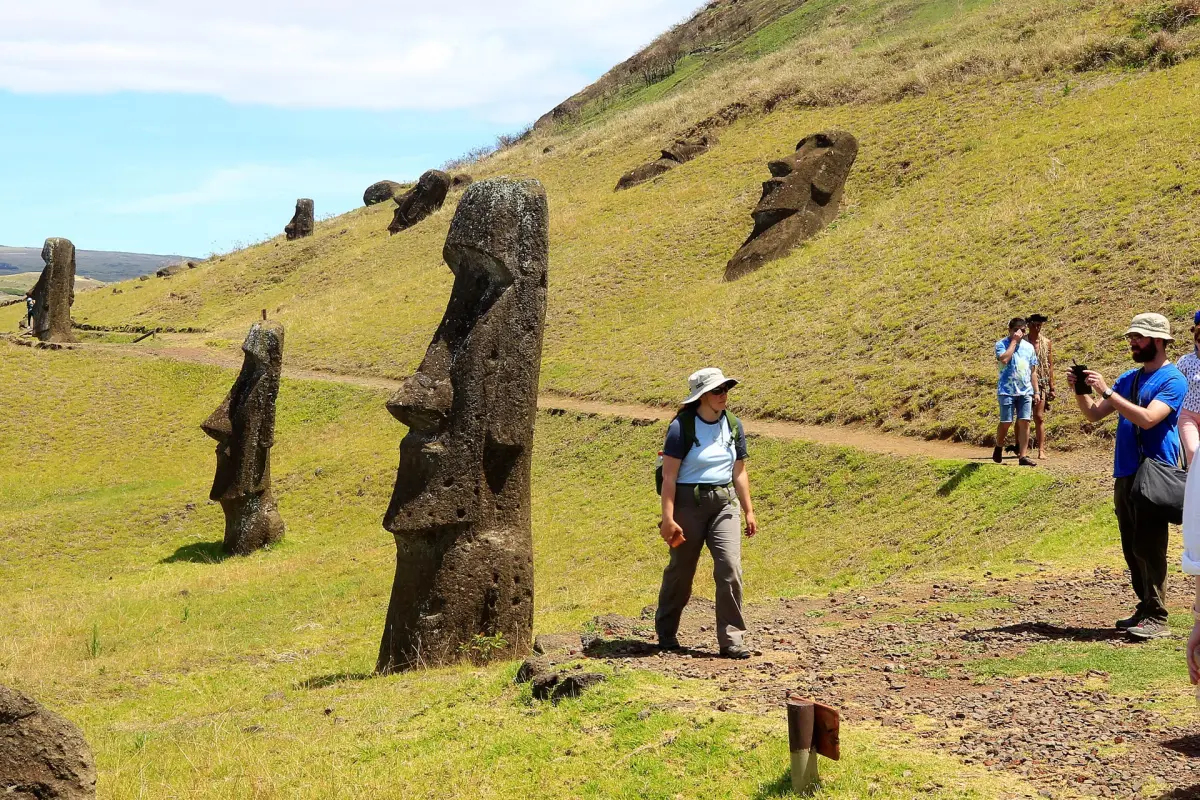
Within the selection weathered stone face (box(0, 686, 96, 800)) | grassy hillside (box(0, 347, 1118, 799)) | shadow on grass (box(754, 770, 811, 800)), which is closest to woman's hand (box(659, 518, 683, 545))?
grassy hillside (box(0, 347, 1118, 799))

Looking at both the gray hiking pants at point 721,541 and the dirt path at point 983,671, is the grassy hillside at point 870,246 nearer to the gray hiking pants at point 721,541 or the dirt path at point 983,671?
the dirt path at point 983,671

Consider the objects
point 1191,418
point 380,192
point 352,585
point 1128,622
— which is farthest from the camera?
point 380,192

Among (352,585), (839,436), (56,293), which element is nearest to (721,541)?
(352,585)

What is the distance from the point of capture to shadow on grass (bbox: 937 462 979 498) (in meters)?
16.1

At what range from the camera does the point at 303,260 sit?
57.5 meters

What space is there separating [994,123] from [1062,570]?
29038 millimetres

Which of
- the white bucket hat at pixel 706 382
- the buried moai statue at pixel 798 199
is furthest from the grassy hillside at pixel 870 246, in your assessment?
the white bucket hat at pixel 706 382

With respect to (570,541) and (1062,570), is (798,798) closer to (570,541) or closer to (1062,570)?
(1062,570)

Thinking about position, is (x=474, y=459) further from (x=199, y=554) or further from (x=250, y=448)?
(x=199, y=554)

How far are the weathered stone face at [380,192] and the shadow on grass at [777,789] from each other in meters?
66.5

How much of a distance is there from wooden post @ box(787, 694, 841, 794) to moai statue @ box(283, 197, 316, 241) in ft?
199

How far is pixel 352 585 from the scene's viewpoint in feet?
55.5

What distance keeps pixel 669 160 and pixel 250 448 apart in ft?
109

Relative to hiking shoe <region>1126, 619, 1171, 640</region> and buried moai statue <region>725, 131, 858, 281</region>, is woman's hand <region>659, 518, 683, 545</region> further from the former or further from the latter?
buried moai statue <region>725, 131, 858, 281</region>
